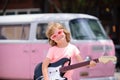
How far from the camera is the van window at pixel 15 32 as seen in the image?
1104 cm

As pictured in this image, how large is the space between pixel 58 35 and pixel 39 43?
5.67 metres

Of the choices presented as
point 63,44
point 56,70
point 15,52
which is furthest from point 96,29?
point 56,70

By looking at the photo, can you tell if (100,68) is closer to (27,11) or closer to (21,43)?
(21,43)

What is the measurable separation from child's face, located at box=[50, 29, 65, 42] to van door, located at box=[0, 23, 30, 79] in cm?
576

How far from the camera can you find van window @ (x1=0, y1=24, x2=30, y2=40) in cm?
1104

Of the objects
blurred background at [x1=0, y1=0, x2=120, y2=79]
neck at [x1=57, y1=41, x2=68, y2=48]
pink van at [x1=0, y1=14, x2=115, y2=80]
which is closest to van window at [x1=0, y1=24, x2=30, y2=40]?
pink van at [x1=0, y1=14, x2=115, y2=80]

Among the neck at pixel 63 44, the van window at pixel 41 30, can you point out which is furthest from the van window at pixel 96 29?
the neck at pixel 63 44

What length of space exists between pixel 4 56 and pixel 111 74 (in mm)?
2852

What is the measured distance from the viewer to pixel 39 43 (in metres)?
10.6

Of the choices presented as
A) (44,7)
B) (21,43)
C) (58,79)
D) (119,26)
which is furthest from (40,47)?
(119,26)

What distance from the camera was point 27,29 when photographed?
36.1ft

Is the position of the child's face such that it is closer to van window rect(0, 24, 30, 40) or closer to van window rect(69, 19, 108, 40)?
van window rect(69, 19, 108, 40)

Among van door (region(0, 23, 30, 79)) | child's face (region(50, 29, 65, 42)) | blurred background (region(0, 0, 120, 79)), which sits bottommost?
van door (region(0, 23, 30, 79))

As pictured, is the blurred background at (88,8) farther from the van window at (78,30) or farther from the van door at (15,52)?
the van window at (78,30)
